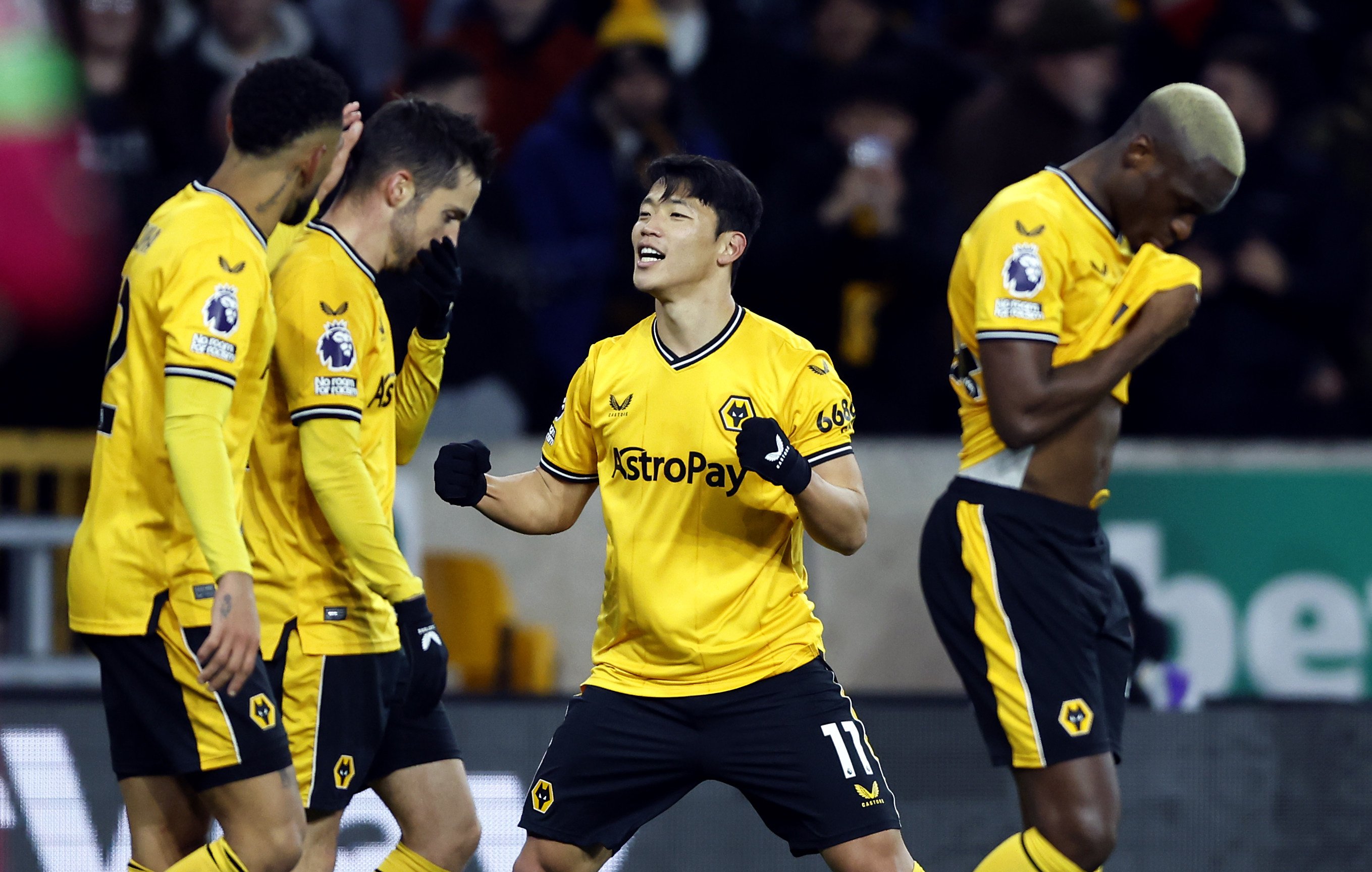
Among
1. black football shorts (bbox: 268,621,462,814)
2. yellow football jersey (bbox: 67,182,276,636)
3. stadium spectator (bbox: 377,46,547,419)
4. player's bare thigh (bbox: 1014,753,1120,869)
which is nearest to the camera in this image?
yellow football jersey (bbox: 67,182,276,636)

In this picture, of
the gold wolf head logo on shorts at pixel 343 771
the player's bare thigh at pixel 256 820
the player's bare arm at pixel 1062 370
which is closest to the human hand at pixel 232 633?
the player's bare thigh at pixel 256 820

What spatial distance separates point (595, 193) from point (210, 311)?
390cm

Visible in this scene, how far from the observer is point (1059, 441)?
4.84 m

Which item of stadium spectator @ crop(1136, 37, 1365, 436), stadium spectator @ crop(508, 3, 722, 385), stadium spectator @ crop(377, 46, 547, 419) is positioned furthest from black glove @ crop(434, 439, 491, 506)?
stadium spectator @ crop(1136, 37, 1365, 436)

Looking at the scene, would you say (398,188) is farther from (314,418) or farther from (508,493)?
(508,493)

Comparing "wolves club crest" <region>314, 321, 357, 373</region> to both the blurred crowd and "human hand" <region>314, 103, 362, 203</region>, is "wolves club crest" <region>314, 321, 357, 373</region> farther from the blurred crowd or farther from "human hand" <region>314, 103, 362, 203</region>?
the blurred crowd

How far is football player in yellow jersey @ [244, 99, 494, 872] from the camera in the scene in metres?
4.43

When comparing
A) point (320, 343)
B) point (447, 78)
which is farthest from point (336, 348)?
point (447, 78)

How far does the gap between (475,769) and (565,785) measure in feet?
5.03

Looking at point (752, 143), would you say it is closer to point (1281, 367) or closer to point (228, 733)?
point (1281, 367)

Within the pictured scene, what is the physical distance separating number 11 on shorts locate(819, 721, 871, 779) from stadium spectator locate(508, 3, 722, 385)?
362 centimetres

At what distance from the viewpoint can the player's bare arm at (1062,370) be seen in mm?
4699

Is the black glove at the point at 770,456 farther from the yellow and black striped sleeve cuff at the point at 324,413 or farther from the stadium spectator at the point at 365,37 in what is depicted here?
the stadium spectator at the point at 365,37

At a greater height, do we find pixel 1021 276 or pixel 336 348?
pixel 1021 276
